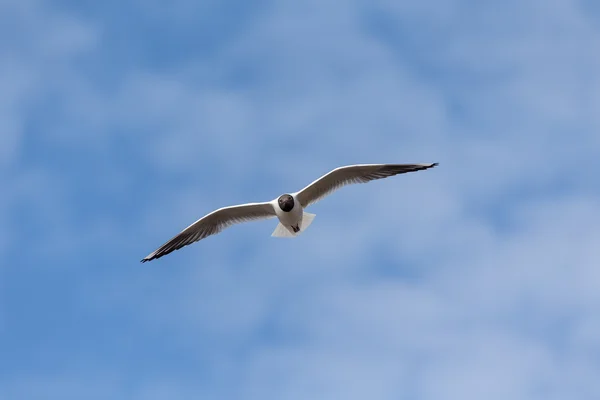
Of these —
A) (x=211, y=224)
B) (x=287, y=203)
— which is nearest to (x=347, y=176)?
(x=287, y=203)

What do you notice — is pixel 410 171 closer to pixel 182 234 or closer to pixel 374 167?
pixel 374 167

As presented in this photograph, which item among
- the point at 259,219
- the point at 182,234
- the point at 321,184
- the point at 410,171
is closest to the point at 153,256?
the point at 182,234

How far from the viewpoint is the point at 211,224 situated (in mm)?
22797

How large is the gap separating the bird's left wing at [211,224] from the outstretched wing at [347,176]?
835 mm

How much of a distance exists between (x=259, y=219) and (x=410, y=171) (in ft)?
10.4

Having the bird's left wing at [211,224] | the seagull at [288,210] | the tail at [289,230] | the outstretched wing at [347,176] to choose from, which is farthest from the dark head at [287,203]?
the bird's left wing at [211,224]

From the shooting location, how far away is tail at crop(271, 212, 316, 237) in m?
22.0

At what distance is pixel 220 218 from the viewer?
22.7m

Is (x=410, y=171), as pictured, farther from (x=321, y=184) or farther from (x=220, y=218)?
(x=220, y=218)

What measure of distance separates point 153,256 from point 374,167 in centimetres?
482

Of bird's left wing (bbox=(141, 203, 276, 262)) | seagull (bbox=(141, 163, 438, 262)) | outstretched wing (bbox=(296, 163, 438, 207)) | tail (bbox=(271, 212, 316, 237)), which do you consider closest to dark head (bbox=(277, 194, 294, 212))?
seagull (bbox=(141, 163, 438, 262))

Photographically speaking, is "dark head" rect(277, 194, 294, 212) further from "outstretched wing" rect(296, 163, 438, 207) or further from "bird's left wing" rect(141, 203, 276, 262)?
"bird's left wing" rect(141, 203, 276, 262)

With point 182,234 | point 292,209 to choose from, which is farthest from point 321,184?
point 182,234

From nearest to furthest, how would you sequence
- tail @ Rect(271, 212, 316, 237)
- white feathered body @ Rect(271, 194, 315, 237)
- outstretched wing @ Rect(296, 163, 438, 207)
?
1. white feathered body @ Rect(271, 194, 315, 237)
2. outstretched wing @ Rect(296, 163, 438, 207)
3. tail @ Rect(271, 212, 316, 237)
